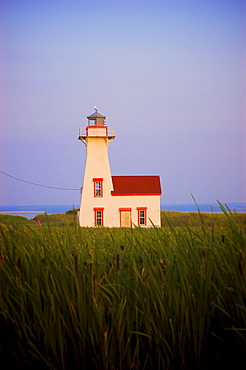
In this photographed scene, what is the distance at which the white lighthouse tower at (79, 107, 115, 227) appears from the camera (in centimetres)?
3041

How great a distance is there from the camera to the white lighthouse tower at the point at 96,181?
30.4 metres

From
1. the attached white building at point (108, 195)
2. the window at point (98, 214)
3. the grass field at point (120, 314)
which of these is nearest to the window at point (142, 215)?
the attached white building at point (108, 195)

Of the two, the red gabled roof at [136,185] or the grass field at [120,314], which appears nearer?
the grass field at [120,314]

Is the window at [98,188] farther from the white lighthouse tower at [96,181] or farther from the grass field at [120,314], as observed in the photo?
the grass field at [120,314]

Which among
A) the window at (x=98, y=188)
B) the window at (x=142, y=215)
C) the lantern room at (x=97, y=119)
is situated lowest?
the window at (x=142, y=215)

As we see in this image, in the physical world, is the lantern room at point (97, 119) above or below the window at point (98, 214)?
above

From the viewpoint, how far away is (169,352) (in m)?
2.72

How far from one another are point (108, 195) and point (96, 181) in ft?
4.31

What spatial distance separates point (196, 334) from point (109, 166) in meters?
28.5

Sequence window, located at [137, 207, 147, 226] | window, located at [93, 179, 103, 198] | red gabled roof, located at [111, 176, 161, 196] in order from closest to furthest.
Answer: window, located at [137, 207, 147, 226] → red gabled roof, located at [111, 176, 161, 196] → window, located at [93, 179, 103, 198]

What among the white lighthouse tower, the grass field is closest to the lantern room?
the white lighthouse tower

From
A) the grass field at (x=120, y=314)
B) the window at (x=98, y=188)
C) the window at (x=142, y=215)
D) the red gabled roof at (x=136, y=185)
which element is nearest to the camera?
the grass field at (x=120, y=314)

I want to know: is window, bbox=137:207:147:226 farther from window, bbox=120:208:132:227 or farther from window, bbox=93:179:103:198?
window, bbox=93:179:103:198

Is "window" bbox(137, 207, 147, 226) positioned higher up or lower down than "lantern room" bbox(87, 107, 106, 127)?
lower down
